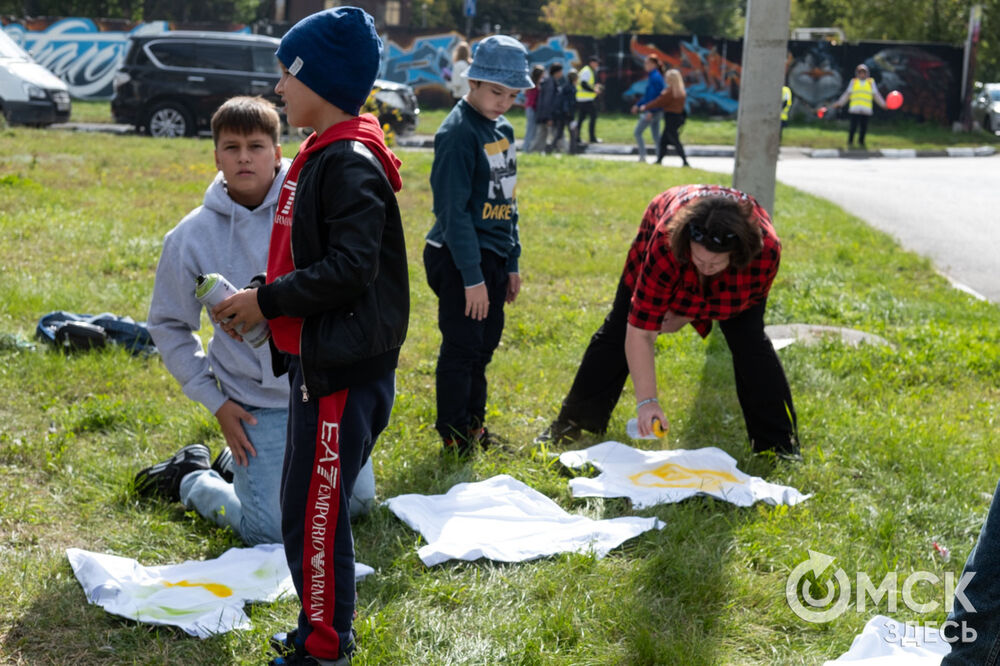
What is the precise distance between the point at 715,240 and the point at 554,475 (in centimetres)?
127

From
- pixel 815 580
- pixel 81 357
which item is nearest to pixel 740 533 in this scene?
pixel 815 580

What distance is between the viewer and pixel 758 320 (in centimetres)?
441

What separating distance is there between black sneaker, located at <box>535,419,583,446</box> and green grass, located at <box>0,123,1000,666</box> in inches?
3.6

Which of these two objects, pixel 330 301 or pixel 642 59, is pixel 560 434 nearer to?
pixel 330 301

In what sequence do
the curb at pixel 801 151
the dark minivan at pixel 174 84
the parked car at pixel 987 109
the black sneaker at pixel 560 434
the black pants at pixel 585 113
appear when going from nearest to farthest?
the black sneaker at pixel 560 434 < the dark minivan at pixel 174 84 < the black pants at pixel 585 113 < the curb at pixel 801 151 < the parked car at pixel 987 109

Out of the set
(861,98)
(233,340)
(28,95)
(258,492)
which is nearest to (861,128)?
(861,98)

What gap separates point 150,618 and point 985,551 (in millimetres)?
2263

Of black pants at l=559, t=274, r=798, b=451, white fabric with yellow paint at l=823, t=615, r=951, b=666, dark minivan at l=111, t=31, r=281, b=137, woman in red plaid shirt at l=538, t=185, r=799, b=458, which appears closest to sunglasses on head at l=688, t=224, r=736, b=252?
woman in red plaid shirt at l=538, t=185, r=799, b=458

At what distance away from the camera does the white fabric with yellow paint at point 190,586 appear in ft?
9.93

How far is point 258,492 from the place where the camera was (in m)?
3.56

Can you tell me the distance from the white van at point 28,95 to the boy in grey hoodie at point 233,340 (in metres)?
16.1

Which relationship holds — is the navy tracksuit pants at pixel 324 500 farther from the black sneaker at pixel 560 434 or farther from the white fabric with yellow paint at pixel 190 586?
the black sneaker at pixel 560 434

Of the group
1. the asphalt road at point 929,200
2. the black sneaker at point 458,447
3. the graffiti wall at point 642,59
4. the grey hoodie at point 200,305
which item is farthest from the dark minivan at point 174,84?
the grey hoodie at point 200,305

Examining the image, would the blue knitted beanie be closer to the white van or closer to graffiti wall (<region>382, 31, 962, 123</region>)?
the white van
